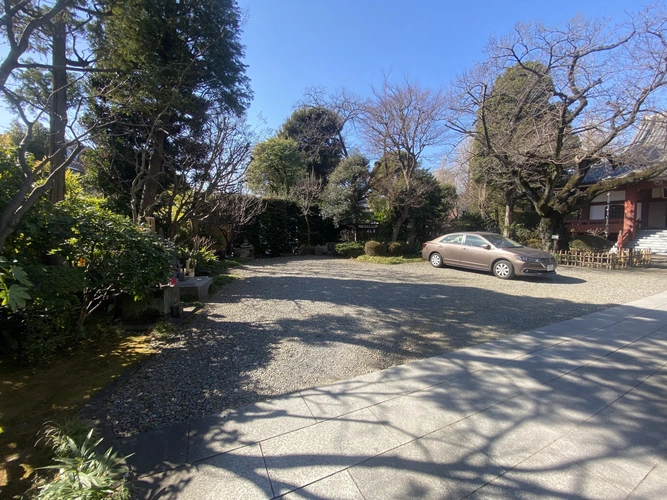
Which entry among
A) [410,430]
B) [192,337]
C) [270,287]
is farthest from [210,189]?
[410,430]

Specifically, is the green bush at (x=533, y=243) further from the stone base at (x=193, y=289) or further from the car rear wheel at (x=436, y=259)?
the stone base at (x=193, y=289)

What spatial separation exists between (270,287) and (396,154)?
9.69m

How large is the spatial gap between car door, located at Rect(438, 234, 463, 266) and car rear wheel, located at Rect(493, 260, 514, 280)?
4.13ft

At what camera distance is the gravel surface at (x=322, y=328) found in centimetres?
282

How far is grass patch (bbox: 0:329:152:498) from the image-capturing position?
6.51ft

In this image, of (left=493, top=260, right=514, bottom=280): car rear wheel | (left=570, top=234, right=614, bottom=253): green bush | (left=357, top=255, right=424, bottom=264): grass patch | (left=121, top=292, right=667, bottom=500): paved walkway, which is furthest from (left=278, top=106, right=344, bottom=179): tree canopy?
(left=121, top=292, right=667, bottom=500): paved walkway

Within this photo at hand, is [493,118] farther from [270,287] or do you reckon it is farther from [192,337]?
[192,337]

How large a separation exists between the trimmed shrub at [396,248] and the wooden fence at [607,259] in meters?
5.61

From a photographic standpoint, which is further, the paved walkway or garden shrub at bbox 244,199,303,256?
garden shrub at bbox 244,199,303,256

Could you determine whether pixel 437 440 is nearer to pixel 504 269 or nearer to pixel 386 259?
pixel 504 269

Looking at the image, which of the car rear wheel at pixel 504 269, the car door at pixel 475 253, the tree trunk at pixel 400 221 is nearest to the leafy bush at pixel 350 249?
the tree trunk at pixel 400 221

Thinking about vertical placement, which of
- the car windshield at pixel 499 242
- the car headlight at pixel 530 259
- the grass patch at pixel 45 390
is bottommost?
the grass patch at pixel 45 390

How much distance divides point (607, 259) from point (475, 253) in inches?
178

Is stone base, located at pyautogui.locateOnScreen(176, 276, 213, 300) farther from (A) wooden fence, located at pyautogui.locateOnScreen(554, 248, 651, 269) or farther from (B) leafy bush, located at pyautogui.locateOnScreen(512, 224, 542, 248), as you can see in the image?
(B) leafy bush, located at pyautogui.locateOnScreen(512, 224, 542, 248)
